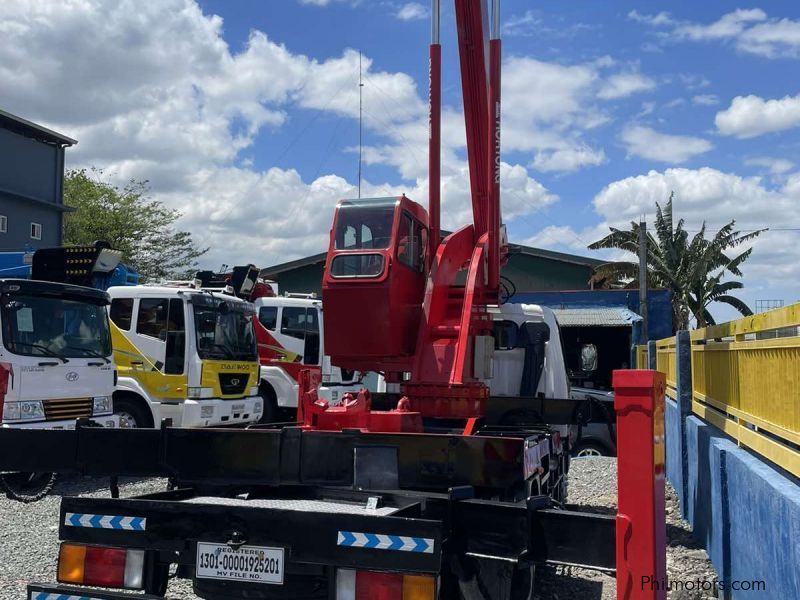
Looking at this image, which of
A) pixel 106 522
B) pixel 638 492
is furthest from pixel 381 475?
pixel 638 492

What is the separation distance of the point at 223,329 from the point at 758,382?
965cm

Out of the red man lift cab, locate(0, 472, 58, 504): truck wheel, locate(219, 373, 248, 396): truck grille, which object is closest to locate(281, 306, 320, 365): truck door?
locate(219, 373, 248, 396): truck grille

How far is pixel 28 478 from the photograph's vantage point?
30.4 feet

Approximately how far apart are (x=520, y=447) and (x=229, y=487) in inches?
73.5

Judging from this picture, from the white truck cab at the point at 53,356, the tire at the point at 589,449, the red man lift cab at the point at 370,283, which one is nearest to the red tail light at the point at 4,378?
the white truck cab at the point at 53,356

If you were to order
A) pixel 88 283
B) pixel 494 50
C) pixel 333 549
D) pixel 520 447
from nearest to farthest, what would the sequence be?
pixel 333 549
pixel 520 447
pixel 494 50
pixel 88 283

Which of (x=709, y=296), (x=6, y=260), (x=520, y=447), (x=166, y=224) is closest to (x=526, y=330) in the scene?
(x=520, y=447)

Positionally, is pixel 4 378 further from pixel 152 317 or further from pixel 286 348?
pixel 286 348

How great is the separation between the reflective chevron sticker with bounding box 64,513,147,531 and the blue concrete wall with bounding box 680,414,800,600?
303cm

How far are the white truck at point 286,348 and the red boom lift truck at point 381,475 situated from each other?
9.29 meters

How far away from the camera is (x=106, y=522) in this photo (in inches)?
161

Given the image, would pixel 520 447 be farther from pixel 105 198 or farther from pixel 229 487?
pixel 105 198

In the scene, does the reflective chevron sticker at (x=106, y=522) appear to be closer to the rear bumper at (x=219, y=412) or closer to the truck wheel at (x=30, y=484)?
the truck wheel at (x=30, y=484)

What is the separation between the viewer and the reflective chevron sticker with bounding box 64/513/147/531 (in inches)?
160
